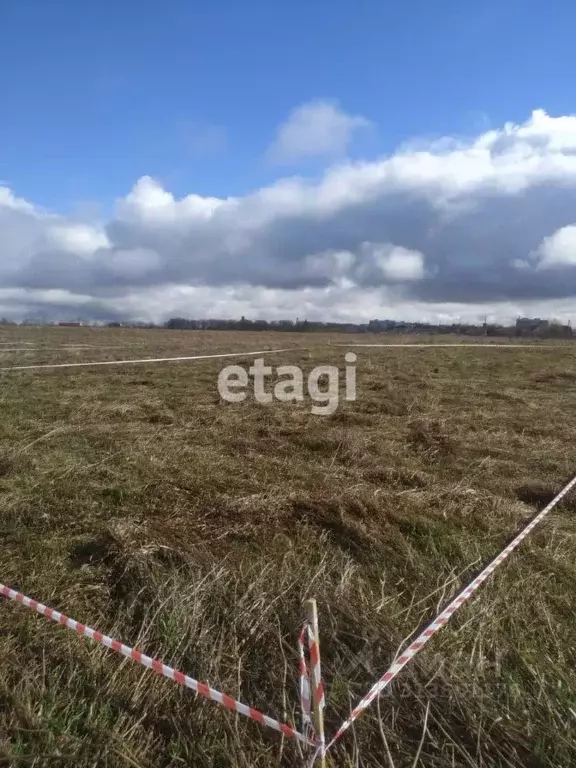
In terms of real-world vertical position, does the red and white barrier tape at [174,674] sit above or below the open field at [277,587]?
above

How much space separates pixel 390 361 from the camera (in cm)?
2014

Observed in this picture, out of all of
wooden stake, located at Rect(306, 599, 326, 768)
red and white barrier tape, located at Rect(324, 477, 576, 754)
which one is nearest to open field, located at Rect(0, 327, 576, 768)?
red and white barrier tape, located at Rect(324, 477, 576, 754)

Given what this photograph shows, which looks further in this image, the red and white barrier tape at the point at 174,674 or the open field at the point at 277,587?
the open field at the point at 277,587

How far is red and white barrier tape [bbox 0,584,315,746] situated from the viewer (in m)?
2.30

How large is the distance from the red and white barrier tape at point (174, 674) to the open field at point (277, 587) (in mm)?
119

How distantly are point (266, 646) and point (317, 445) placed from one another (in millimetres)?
4340

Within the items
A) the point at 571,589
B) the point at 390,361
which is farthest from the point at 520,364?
the point at 571,589

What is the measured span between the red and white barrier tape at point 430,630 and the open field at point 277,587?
0.08 meters

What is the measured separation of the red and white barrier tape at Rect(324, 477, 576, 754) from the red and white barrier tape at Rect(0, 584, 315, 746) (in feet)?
0.74

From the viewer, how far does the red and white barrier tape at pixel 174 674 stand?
2.30 m

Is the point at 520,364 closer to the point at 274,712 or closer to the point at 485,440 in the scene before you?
the point at 485,440

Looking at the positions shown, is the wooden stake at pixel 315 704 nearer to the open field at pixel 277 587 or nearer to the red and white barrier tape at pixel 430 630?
the red and white barrier tape at pixel 430 630

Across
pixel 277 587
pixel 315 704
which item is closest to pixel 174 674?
pixel 315 704

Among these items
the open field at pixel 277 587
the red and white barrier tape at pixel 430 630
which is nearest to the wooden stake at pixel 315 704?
the red and white barrier tape at pixel 430 630
